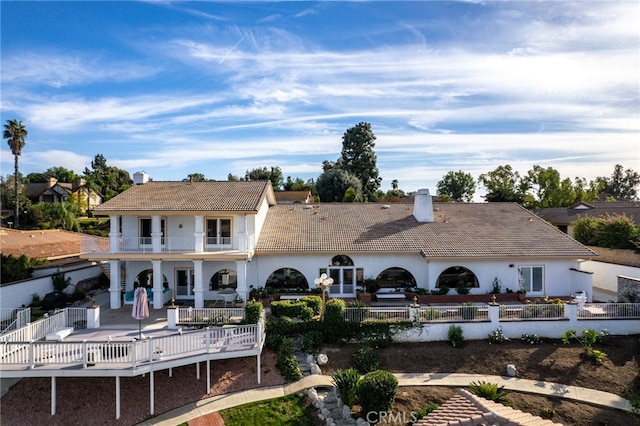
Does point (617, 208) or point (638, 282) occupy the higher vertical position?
point (617, 208)

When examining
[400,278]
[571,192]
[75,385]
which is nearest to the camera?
[75,385]

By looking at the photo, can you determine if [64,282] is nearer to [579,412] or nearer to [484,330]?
[484,330]

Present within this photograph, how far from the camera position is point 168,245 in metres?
20.0

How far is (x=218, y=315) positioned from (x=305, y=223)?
9369 millimetres

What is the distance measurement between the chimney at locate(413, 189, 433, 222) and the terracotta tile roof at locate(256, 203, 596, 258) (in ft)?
1.94

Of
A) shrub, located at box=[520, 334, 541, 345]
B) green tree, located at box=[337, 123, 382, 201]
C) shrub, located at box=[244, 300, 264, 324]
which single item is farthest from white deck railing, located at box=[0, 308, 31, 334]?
green tree, located at box=[337, 123, 382, 201]

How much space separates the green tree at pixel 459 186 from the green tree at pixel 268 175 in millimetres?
32919

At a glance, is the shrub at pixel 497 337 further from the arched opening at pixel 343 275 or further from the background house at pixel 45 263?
the background house at pixel 45 263

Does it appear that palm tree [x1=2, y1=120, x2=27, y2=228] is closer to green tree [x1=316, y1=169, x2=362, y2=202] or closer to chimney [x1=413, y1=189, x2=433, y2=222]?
green tree [x1=316, y1=169, x2=362, y2=202]

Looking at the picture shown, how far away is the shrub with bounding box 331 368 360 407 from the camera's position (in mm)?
13461

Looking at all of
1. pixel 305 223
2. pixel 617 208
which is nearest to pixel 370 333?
pixel 305 223

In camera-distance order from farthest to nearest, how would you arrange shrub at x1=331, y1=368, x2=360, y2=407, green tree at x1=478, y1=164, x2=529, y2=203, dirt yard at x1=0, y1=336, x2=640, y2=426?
green tree at x1=478, y1=164, x2=529, y2=203, shrub at x1=331, y1=368, x2=360, y2=407, dirt yard at x1=0, y1=336, x2=640, y2=426

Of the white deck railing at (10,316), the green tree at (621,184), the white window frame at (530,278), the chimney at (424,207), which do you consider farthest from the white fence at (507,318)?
the green tree at (621,184)

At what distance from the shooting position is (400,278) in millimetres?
22234
